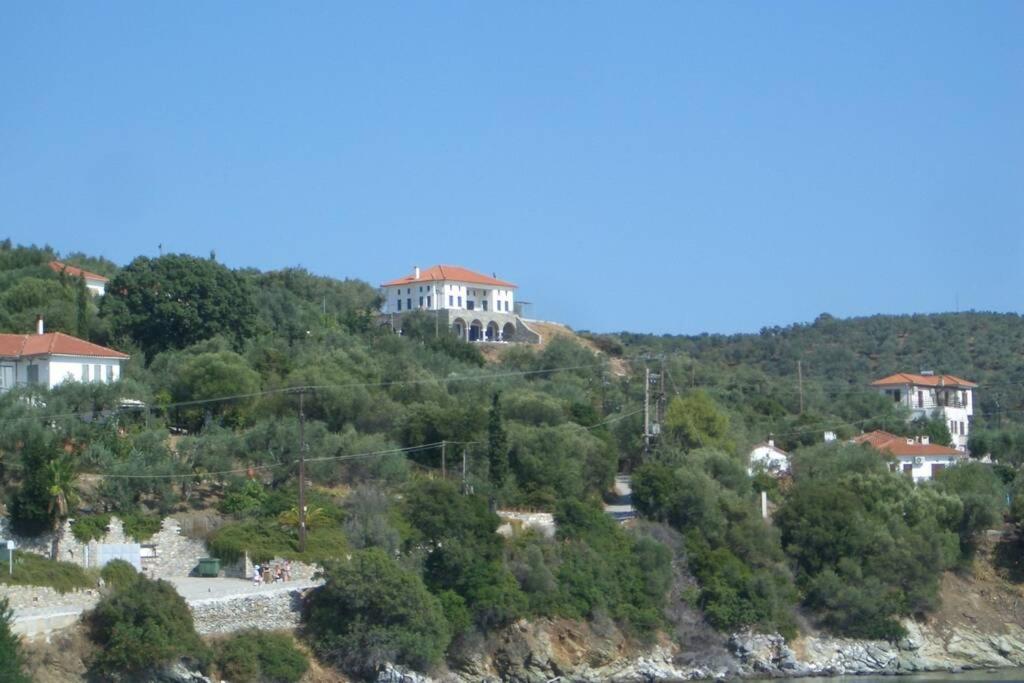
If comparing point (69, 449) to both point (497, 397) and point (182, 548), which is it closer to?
point (182, 548)

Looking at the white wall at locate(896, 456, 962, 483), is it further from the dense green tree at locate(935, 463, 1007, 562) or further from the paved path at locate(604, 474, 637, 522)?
the paved path at locate(604, 474, 637, 522)

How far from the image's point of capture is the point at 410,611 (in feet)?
131

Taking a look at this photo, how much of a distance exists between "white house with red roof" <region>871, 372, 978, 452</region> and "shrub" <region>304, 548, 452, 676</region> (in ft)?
157

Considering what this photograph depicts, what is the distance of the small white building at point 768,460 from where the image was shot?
199 ft

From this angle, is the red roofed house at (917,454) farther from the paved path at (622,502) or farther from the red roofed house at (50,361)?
the red roofed house at (50,361)

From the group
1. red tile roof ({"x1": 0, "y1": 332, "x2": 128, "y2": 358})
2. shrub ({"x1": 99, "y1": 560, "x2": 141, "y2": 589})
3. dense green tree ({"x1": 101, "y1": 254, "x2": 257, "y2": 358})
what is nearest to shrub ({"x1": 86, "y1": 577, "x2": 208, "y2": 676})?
shrub ({"x1": 99, "y1": 560, "x2": 141, "y2": 589})

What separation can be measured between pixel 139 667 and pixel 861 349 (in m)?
95.0

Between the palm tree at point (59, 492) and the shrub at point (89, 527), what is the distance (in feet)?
1.41

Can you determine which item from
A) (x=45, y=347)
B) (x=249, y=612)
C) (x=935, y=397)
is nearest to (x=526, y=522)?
(x=249, y=612)

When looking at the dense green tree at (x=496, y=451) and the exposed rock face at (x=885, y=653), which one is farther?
the dense green tree at (x=496, y=451)

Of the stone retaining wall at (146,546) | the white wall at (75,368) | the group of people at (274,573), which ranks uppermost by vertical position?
the white wall at (75,368)

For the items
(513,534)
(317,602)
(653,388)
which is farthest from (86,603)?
(653,388)

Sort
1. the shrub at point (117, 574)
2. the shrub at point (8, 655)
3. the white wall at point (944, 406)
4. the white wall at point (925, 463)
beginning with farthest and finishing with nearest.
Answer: the white wall at point (944, 406)
the white wall at point (925, 463)
the shrub at point (117, 574)
the shrub at point (8, 655)

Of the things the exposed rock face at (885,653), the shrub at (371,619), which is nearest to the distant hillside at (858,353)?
the exposed rock face at (885,653)
